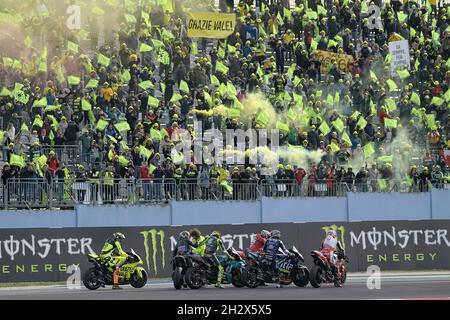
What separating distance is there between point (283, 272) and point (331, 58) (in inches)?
580

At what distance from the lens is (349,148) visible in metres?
37.4

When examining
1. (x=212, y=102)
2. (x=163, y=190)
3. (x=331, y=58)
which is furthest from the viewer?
(x=331, y=58)

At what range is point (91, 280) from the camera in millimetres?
27719

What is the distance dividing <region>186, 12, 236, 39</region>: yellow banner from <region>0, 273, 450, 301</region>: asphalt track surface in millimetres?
11895

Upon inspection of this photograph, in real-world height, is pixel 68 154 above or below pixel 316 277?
above

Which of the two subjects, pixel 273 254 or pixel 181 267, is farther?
pixel 273 254

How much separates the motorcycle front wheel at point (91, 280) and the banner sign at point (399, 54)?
17.9 m

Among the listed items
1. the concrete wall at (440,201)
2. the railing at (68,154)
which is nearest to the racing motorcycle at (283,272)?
the railing at (68,154)

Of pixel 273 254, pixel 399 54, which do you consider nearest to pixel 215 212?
pixel 273 254

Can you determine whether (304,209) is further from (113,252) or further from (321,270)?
(113,252)

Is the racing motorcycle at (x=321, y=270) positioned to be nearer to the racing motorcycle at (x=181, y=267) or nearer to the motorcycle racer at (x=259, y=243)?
the motorcycle racer at (x=259, y=243)

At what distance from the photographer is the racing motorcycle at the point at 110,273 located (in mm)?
27725

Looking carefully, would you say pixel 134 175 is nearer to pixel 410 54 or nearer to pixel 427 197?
pixel 427 197

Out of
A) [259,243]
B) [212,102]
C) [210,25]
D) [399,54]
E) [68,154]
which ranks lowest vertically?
[259,243]
